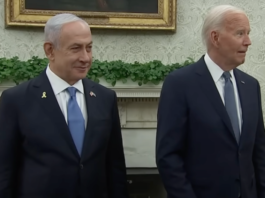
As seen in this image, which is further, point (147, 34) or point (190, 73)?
point (147, 34)

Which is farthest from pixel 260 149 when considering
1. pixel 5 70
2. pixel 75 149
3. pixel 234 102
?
pixel 5 70

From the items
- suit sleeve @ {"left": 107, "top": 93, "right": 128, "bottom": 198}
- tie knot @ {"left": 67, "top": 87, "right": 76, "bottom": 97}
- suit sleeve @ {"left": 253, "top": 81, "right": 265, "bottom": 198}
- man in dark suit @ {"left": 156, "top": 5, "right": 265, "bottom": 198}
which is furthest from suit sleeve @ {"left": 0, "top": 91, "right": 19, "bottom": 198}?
suit sleeve @ {"left": 253, "top": 81, "right": 265, "bottom": 198}

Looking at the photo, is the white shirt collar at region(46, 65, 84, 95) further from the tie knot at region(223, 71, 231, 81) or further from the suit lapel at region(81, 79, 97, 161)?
the tie knot at region(223, 71, 231, 81)

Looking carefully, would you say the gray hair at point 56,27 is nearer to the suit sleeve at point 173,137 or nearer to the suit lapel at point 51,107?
the suit lapel at point 51,107

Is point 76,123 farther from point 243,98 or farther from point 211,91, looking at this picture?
point 243,98

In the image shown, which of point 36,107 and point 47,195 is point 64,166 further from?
point 36,107

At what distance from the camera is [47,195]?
189cm

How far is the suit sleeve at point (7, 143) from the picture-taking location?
1.89 metres

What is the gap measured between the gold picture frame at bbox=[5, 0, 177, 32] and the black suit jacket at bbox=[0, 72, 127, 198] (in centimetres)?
151

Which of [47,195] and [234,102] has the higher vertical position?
[234,102]

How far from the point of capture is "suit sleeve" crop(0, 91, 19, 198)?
189cm

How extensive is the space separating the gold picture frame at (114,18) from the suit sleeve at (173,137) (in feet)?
5.25

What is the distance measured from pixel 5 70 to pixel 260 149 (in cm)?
185

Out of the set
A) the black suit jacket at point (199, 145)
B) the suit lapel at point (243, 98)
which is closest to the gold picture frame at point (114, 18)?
the suit lapel at point (243, 98)
